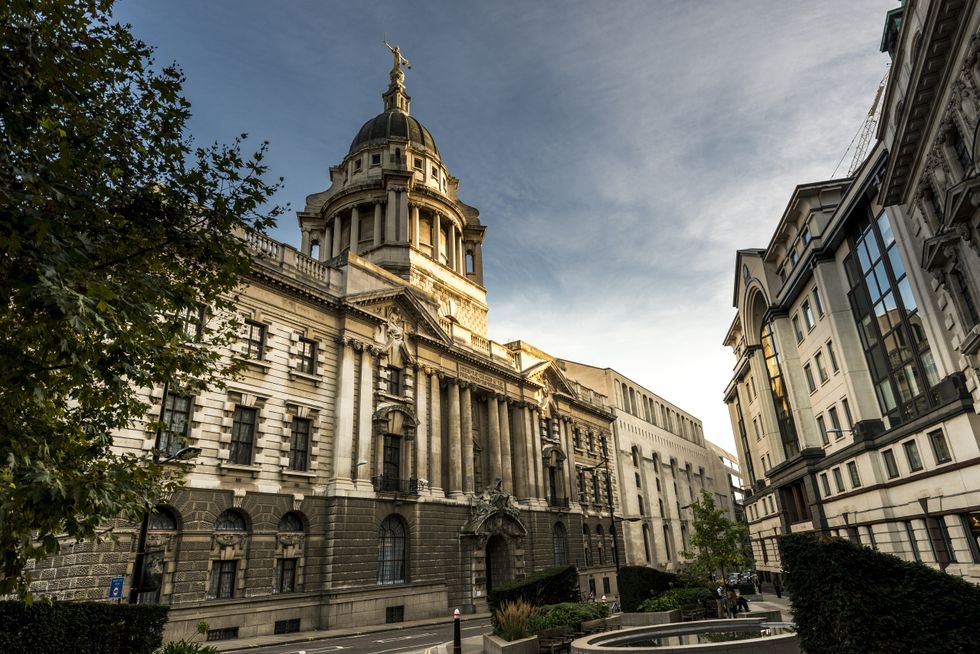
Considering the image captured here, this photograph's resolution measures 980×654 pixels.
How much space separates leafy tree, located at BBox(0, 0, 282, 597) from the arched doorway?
30.1 metres

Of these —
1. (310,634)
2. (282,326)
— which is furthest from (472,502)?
(282,326)

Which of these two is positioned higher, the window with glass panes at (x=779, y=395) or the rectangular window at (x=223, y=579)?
the window with glass panes at (x=779, y=395)

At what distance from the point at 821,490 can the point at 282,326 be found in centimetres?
3368

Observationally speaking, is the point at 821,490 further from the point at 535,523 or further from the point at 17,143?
the point at 17,143

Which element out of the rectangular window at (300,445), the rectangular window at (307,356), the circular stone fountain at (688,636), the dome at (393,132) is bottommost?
the circular stone fountain at (688,636)

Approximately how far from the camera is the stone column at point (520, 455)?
4197 centimetres

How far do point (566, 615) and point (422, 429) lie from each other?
1680cm

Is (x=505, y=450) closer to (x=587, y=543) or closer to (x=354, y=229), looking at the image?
(x=587, y=543)

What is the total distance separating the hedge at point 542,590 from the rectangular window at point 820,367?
21.0 meters

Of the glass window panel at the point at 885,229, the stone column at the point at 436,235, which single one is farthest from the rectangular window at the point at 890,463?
the stone column at the point at 436,235

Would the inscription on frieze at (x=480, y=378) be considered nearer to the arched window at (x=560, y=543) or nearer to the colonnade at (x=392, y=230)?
the arched window at (x=560, y=543)

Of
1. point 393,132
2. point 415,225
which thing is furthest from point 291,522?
point 393,132

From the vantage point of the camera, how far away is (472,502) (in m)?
35.9

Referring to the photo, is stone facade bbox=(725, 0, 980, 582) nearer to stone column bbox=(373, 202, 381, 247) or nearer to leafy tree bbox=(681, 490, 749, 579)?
leafy tree bbox=(681, 490, 749, 579)
